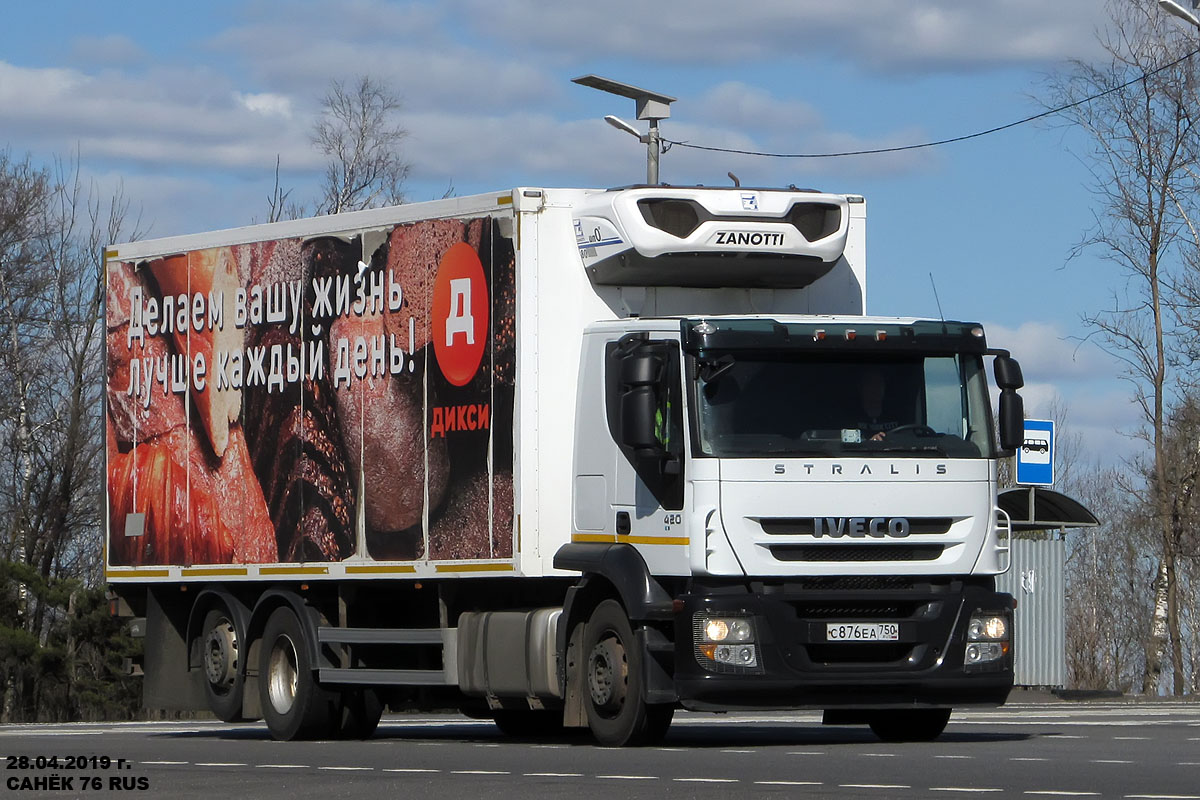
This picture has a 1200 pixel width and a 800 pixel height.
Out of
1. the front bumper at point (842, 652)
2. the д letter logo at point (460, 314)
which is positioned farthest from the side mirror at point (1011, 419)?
the д letter logo at point (460, 314)

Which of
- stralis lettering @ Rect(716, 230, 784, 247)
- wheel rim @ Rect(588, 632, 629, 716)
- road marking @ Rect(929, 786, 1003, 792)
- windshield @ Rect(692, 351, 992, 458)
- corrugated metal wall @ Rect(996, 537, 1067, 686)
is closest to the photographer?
road marking @ Rect(929, 786, 1003, 792)

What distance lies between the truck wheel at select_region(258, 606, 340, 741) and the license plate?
507 cm

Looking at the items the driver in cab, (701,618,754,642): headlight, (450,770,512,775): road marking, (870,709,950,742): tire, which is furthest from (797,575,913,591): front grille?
(450,770,512,775): road marking

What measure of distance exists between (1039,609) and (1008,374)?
16303mm

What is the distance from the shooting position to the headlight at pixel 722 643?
1451 cm

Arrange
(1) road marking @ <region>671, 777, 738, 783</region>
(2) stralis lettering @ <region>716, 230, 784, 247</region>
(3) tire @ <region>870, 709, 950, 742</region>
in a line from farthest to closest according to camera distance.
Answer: (3) tire @ <region>870, 709, 950, 742</region>, (2) stralis lettering @ <region>716, 230, 784, 247</region>, (1) road marking @ <region>671, 777, 738, 783</region>

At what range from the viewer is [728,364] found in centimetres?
1480

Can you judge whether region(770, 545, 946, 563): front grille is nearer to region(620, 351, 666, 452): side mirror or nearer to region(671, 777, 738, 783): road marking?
region(620, 351, 666, 452): side mirror

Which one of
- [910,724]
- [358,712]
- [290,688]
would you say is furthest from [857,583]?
[290,688]

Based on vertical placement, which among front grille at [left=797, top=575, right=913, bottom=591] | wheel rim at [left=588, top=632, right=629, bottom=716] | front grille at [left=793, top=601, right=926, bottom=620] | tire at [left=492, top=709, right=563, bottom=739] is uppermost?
front grille at [left=797, top=575, right=913, bottom=591]

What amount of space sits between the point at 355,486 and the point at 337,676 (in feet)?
5.29

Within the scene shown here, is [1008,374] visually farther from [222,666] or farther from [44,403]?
[44,403]

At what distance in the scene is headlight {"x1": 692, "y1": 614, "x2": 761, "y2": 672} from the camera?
14.5m

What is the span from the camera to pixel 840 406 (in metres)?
15.0
